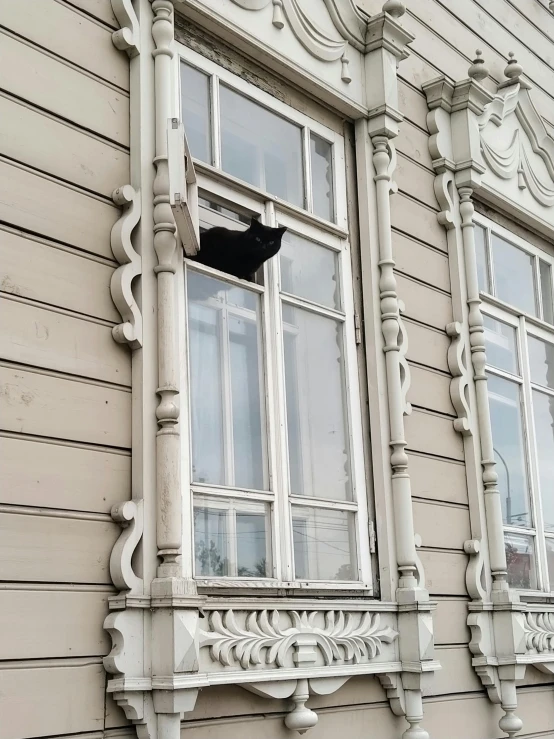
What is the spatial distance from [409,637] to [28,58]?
7.46 ft

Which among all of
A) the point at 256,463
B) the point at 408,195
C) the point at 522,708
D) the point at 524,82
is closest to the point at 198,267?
the point at 256,463

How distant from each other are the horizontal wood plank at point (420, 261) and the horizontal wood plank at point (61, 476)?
181 cm

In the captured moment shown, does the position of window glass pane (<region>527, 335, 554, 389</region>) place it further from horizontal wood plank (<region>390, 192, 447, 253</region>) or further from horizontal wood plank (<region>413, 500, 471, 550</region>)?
horizontal wood plank (<region>413, 500, 471, 550</region>)

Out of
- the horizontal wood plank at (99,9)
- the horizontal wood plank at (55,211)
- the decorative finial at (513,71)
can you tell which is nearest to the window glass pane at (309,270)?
the horizontal wood plank at (55,211)

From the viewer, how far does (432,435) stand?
404 cm

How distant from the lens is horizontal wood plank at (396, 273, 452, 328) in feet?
13.4

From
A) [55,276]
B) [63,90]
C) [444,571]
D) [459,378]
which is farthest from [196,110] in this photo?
[444,571]

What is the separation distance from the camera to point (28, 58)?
2.73m

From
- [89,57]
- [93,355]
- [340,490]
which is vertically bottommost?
[340,490]

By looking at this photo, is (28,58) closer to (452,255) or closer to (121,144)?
(121,144)

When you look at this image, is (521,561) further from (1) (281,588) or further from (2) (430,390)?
(1) (281,588)

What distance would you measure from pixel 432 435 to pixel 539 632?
1.05m

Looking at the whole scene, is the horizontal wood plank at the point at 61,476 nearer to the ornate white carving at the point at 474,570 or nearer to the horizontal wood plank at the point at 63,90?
the horizontal wood plank at the point at 63,90

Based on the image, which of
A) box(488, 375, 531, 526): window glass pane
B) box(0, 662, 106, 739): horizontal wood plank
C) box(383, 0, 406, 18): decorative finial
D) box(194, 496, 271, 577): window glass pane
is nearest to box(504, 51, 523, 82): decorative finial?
box(383, 0, 406, 18): decorative finial
